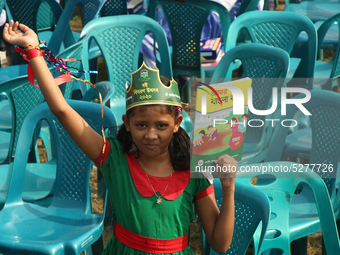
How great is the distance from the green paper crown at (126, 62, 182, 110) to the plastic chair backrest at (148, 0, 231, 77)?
2631mm

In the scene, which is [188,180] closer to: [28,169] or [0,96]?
[28,169]

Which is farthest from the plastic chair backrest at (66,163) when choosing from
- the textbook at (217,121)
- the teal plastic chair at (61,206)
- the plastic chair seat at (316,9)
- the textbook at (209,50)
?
the plastic chair seat at (316,9)

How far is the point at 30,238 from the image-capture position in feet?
7.50

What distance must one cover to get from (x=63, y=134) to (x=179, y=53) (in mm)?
2006

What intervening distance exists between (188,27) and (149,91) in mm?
2776

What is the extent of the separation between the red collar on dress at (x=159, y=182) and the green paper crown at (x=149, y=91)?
28 cm

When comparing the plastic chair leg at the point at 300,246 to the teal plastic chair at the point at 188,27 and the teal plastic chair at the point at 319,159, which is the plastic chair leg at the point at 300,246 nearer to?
the teal plastic chair at the point at 319,159

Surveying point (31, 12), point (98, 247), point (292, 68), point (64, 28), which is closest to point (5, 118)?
point (64, 28)

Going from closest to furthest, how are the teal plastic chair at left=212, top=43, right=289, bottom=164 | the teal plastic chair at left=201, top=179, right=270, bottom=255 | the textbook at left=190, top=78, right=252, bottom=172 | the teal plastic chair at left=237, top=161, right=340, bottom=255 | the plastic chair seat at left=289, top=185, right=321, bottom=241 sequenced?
the textbook at left=190, top=78, right=252, bottom=172, the teal plastic chair at left=201, top=179, right=270, bottom=255, the teal plastic chair at left=237, top=161, right=340, bottom=255, the plastic chair seat at left=289, top=185, right=321, bottom=241, the teal plastic chair at left=212, top=43, right=289, bottom=164

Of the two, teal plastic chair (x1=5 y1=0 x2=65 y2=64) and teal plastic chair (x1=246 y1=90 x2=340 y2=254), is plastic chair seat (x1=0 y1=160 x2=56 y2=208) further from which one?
teal plastic chair (x1=5 y1=0 x2=65 y2=64)

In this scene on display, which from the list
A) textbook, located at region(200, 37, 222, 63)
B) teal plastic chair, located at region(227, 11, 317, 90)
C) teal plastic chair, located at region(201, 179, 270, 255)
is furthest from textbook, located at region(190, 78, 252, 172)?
textbook, located at region(200, 37, 222, 63)

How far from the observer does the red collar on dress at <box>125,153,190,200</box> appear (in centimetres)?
174

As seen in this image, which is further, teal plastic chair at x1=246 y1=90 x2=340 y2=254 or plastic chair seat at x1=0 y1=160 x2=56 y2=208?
plastic chair seat at x1=0 y1=160 x2=56 y2=208

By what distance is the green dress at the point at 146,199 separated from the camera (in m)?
1.72
